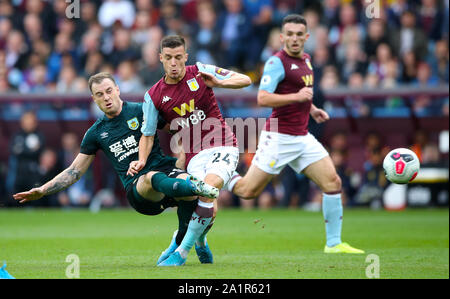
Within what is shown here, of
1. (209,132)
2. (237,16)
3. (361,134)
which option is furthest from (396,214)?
(209,132)

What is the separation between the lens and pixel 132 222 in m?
13.6

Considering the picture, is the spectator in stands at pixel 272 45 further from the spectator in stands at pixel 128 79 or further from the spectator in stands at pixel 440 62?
the spectator in stands at pixel 440 62

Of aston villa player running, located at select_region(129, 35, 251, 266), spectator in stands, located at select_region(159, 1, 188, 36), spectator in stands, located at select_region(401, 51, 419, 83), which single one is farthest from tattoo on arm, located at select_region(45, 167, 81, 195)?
spectator in stands, located at select_region(159, 1, 188, 36)

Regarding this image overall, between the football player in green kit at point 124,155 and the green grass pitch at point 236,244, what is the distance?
1.95ft

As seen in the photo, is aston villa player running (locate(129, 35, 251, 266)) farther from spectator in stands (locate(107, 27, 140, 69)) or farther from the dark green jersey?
spectator in stands (locate(107, 27, 140, 69))

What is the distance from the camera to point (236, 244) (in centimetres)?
1020

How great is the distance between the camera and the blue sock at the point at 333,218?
362 inches

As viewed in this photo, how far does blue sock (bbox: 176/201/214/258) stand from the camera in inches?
306

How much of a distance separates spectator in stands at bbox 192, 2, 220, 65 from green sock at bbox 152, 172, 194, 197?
9.30 m

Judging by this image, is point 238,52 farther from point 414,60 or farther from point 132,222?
point 132,222

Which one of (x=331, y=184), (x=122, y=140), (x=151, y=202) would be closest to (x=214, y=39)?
(x=331, y=184)

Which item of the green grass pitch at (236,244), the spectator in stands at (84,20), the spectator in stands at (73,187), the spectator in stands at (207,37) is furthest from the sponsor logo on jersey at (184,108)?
the spectator in stands at (84,20)
